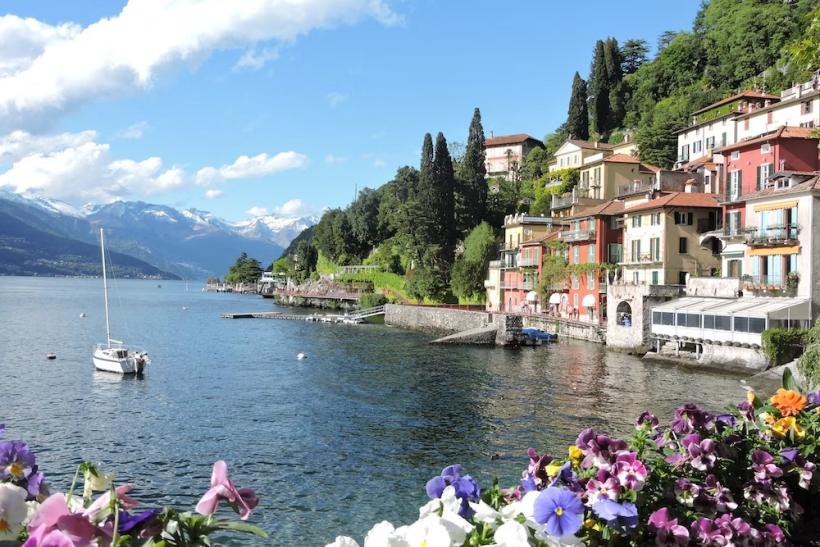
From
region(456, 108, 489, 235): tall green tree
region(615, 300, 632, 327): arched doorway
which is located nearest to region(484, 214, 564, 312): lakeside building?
region(456, 108, 489, 235): tall green tree

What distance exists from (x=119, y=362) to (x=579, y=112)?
79881 mm

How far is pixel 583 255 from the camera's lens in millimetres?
62688

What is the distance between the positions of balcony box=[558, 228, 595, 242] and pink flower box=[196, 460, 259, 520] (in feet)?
197

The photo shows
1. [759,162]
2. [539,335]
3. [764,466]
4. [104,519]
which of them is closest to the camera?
[104,519]

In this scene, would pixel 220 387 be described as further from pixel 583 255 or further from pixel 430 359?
pixel 583 255

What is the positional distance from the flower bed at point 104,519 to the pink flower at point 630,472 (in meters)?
2.24

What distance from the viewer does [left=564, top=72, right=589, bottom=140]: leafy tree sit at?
334ft

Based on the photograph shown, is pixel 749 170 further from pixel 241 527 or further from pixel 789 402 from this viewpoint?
pixel 241 527

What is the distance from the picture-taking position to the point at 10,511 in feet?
9.67

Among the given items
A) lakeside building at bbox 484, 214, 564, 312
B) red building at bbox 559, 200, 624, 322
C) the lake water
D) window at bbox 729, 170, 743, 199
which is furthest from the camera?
lakeside building at bbox 484, 214, 564, 312

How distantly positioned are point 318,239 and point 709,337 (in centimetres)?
10517

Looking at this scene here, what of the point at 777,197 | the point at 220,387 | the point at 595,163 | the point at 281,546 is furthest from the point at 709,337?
the point at 595,163

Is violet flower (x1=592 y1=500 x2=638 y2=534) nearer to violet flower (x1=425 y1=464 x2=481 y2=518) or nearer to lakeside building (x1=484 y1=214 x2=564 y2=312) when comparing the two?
violet flower (x1=425 y1=464 x2=481 y2=518)

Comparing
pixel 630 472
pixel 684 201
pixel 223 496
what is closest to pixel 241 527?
pixel 223 496
